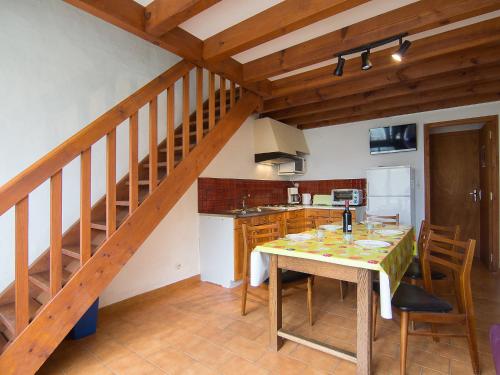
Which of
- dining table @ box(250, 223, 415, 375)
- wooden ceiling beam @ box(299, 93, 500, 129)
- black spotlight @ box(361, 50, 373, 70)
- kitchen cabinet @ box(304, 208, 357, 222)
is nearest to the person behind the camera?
dining table @ box(250, 223, 415, 375)

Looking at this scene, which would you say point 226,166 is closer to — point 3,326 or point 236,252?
point 236,252

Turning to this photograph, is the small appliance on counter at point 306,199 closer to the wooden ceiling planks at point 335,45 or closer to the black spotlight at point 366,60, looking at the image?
the wooden ceiling planks at point 335,45

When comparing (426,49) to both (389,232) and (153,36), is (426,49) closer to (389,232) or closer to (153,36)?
(389,232)

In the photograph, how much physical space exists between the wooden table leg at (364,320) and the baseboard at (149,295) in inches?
82.7

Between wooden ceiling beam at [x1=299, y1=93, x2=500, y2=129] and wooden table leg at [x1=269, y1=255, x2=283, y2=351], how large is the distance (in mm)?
3497

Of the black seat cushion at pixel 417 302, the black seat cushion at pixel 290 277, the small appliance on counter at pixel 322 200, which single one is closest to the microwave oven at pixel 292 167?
the small appliance on counter at pixel 322 200

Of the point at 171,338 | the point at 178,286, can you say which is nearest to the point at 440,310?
the point at 171,338

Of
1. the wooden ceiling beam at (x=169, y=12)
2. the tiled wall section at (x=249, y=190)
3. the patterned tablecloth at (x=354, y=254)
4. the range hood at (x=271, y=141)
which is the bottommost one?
the patterned tablecloth at (x=354, y=254)

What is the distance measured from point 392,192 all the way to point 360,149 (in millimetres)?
1021

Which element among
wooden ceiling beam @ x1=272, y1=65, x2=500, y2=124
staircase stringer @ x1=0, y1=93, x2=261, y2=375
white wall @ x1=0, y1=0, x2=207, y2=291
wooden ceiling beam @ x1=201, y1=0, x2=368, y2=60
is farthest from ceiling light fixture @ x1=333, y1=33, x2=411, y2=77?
white wall @ x1=0, y1=0, x2=207, y2=291

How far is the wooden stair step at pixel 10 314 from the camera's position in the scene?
5.30 feet

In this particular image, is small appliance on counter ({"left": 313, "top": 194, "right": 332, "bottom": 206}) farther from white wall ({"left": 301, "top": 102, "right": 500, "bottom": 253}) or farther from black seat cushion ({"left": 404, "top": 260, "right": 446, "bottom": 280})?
black seat cushion ({"left": 404, "top": 260, "right": 446, "bottom": 280})

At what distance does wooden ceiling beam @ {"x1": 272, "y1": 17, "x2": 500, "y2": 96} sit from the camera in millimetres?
2182

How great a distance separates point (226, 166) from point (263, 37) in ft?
6.36
